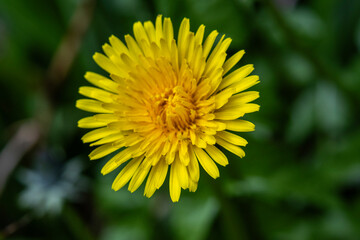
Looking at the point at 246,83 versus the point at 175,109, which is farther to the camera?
the point at 175,109

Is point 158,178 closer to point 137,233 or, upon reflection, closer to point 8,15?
point 137,233

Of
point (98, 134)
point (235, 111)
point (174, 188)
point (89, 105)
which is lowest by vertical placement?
point (174, 188)

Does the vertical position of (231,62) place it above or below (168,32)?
below

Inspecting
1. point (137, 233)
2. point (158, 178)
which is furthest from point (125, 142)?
point (137, 233)

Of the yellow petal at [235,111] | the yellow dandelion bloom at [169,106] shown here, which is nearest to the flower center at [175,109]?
the yellow dandelion bloom at [169,106]

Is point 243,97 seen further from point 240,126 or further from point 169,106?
point 169,106

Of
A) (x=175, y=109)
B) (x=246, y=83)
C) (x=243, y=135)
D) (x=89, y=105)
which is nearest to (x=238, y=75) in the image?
(x=246, y=83)

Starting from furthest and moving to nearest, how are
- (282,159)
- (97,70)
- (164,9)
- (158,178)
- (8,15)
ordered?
(8,15) < (97,70) < (282,159) < (164,9) < (158,178)

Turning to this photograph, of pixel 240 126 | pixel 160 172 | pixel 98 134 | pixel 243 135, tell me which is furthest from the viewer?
pixel 243 135
